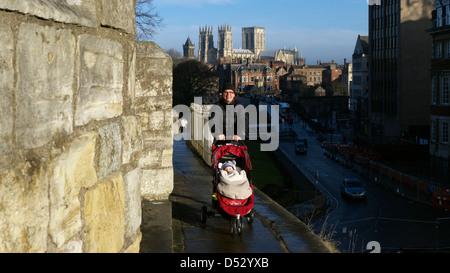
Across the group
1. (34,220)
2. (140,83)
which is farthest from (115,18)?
(140,83)

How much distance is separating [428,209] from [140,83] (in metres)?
25.4

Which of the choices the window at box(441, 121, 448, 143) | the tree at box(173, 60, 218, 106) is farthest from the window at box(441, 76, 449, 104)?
the tree at box(173, 60, 218, 106)

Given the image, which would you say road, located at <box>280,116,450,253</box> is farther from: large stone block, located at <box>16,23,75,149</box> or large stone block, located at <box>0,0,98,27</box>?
large stone block, located at <box>16,23,75,149</box>

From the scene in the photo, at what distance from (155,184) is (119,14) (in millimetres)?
5508

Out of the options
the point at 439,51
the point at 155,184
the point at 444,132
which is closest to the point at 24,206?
the point at 155,184

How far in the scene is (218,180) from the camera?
7.47 meters

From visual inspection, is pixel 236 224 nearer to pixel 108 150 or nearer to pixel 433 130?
pixel 108 150

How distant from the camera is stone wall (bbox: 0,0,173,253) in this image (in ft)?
5.68

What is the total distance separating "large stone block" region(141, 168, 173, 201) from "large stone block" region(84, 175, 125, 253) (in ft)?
17.4

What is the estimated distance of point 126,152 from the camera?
2.78 m

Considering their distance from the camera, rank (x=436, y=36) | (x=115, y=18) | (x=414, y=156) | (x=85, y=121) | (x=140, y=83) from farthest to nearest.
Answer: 1. (x=414, y=156)
2. (x=436, y=36)
3. (x=140, y=83)
4. (x=115, y=18)
5. (x=85, y=121)

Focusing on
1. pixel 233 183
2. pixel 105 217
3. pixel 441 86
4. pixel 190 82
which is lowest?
pixel 233 183

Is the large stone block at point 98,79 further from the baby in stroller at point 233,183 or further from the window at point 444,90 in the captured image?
the window at point 444,90
